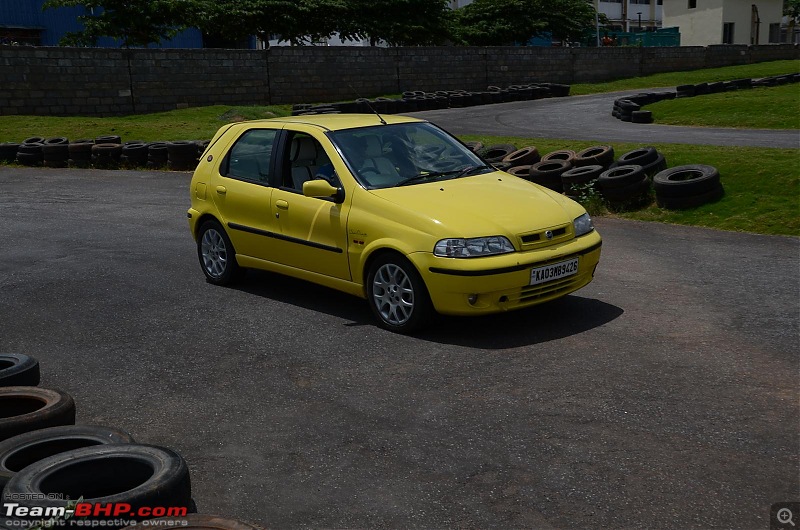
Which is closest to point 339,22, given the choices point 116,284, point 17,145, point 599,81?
point 599,81

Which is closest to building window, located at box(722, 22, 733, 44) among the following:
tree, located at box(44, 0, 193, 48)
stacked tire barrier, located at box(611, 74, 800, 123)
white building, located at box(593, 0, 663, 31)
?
white building, located at box(593, 0, 663, 31)

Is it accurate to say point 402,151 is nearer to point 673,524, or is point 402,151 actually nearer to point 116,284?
point 116,284

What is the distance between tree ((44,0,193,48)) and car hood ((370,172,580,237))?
3630 cm

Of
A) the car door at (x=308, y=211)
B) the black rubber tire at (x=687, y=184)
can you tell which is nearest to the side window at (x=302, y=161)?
the car door at (x=308, y=211)

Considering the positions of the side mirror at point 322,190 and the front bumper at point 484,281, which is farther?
the side mirror at point 322,190

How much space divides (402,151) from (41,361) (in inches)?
141

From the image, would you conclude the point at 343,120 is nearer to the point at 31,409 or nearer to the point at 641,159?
the point at 31,409

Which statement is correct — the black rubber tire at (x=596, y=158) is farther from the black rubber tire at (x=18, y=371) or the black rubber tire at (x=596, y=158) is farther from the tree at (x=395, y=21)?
the tree at (x=395, y=21)

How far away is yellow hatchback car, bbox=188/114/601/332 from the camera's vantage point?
24.5 feet

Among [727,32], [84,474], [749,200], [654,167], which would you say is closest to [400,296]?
[84,474]

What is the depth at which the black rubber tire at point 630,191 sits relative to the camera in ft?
42.6

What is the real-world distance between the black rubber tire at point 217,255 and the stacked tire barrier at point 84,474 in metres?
4.14

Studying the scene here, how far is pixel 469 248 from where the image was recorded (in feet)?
24.3

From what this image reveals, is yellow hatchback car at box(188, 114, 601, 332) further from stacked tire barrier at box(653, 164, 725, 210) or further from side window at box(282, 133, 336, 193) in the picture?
stacked tire barrier at box(653, 164, 725, 210)
